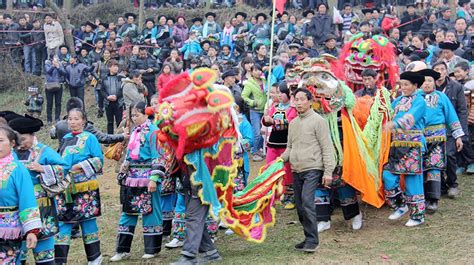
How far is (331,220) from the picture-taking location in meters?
8.82

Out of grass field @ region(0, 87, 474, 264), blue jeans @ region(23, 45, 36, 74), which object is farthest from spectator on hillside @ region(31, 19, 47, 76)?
grass field @ region(0, 87, 474, 264)

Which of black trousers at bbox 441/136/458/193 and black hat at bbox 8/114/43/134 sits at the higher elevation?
black hat at bbox 8/114/43/134

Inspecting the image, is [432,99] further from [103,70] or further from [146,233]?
[103,70]

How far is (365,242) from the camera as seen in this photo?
802 centimetres

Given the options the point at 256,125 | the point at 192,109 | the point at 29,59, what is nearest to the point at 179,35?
the point at 29,59

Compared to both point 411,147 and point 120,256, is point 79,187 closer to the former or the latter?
point 120,256

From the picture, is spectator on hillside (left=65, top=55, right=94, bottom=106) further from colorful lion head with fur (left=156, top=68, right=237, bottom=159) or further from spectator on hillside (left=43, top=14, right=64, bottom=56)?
colorful lion head with fur (left=156, top=68, right=237, bottom=159)

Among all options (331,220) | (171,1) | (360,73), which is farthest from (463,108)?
(171,1)

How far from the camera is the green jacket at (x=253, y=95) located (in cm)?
1262

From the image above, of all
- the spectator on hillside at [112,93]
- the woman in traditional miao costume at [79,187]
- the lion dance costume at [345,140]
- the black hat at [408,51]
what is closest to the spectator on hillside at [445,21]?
the black hat at [408,51]

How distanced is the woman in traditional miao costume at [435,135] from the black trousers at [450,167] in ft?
2.01

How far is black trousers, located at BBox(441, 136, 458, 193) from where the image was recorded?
9578 millimetres

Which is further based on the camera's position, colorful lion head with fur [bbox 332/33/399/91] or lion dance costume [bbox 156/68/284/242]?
colorful lion head with fur [bbox 332/33/399/91]

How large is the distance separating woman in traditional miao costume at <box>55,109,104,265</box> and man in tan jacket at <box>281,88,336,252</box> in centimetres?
203
